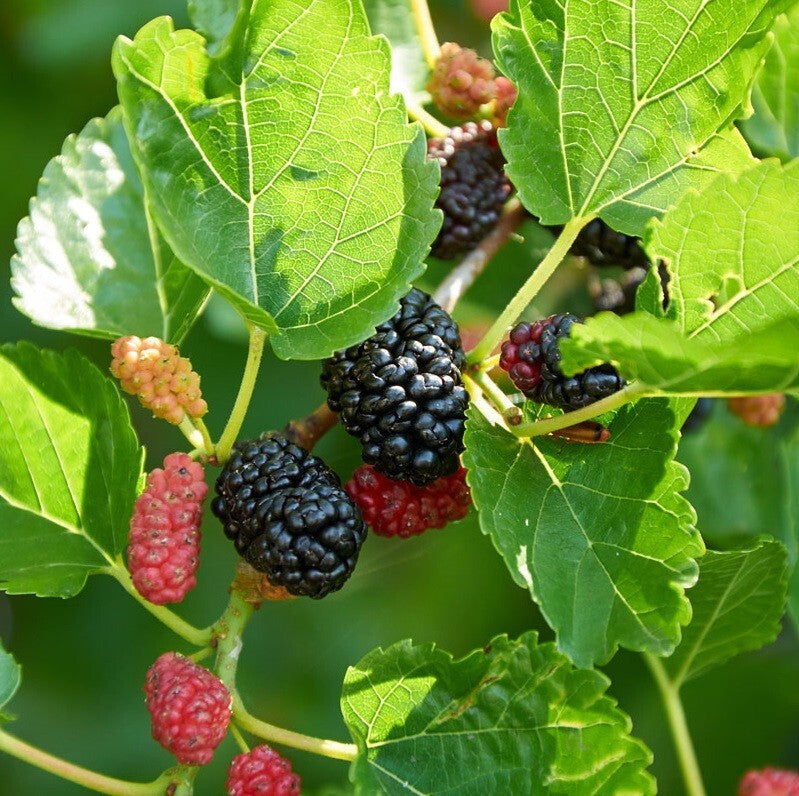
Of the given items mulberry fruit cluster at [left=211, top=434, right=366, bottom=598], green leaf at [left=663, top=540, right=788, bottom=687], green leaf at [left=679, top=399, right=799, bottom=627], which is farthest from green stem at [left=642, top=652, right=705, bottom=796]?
mulberry fruit cluster at [left=211, top=434, right=366, bottom=598]

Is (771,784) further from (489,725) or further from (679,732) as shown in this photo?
(489,725)

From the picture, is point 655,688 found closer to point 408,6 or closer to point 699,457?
point 699,457

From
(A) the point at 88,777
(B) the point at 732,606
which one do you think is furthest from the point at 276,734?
Result: (B) the point at 732,606

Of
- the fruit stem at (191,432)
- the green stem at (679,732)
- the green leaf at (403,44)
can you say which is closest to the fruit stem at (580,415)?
the fruit stem at (191,432)

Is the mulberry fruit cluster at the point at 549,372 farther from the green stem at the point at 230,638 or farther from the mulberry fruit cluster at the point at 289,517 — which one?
the green stem at the point at 230,638

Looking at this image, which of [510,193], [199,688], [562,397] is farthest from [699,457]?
[199,688]

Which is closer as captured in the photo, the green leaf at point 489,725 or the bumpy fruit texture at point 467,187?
the green leaf at point 489,725
